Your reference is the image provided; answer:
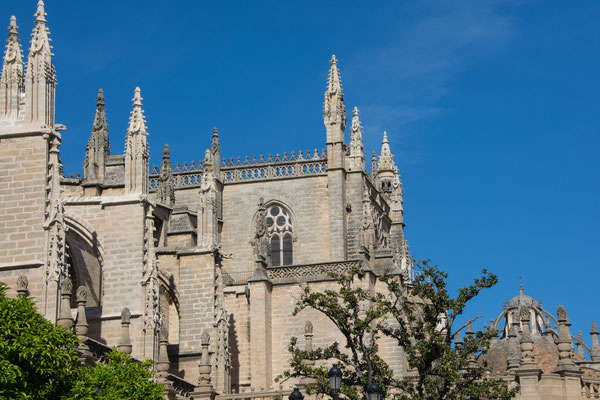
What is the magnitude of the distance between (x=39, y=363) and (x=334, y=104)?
31094 millimetres

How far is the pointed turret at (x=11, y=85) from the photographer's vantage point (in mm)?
31641

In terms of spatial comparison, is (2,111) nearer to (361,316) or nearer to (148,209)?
(148,209)

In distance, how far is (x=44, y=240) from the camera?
29984mm

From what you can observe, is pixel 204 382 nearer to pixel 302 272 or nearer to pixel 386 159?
pixel 302 272

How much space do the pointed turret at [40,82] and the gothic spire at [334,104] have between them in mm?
22290

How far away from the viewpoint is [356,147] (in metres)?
53.0

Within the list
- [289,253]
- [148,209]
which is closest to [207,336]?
[148,209]

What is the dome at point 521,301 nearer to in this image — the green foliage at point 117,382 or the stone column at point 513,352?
the stone column at point 513,352

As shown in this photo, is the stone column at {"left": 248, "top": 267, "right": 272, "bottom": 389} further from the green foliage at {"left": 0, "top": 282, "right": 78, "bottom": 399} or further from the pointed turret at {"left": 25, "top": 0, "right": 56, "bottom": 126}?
the green foliage at {"left": 0, "top": 282, "right": 78, "bottom": 399}

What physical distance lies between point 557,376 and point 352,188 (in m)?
19.8

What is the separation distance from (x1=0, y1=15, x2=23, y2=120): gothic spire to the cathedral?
0.11 ft

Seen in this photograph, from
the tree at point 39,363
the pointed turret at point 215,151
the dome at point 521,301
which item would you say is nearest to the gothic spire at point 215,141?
the pointed turret at point 215,151

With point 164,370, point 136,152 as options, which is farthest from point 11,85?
point 164,370

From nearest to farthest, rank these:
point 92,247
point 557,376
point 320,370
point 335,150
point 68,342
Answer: point 68,342 < point 320,370 < point 557,376 < point 92,247 < point 335,150
